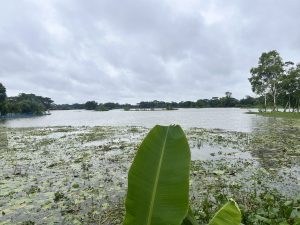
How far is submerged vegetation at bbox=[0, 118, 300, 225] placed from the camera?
5.97m

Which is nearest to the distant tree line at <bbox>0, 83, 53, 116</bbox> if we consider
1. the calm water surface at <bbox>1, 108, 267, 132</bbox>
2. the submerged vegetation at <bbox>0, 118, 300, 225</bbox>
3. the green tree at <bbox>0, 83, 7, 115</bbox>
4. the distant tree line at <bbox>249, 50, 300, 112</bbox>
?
the green tree at <bbox>0, 83, 7, 115</bbox>

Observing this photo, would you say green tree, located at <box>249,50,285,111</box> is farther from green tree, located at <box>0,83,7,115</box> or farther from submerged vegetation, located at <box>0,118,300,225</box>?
green tree, located at <box>0,83,7,115</box>

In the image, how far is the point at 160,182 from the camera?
7.34 ft

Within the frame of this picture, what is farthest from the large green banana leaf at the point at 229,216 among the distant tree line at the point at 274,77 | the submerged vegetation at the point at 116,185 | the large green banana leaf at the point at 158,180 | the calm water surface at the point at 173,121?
the distant tree line at the point at 274,77

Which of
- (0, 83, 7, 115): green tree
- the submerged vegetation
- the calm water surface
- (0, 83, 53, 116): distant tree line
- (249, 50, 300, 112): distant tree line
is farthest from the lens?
(0, 83, 53, 116): distant tree line

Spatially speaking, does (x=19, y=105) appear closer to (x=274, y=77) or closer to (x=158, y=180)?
(x=274, y=77)

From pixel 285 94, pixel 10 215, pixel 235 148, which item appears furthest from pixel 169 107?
pixel 10 215

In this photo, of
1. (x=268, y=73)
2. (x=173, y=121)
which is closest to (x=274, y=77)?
(x=268, y=73)

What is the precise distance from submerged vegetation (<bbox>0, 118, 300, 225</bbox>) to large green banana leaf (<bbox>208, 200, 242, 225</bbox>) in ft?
4.46

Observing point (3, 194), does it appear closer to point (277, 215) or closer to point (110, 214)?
point (110, 214)

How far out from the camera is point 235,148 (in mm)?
16219

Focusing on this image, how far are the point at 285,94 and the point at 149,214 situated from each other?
69046 millimetres

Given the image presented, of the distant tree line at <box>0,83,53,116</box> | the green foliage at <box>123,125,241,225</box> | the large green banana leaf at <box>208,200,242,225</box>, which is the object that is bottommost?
the large green banana leaf at <box>208,200,242,225</box>

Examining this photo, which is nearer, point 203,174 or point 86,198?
point 86,198
